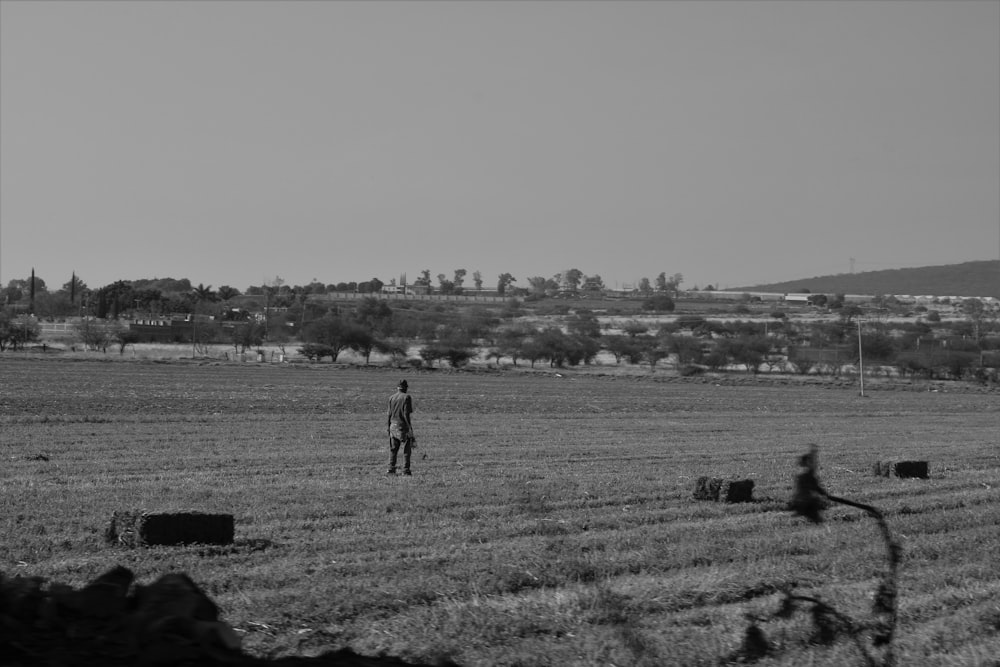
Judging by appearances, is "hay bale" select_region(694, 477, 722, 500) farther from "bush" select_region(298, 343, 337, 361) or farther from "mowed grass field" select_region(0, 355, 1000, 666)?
"bush" select_region(298, 343, 337, 361)

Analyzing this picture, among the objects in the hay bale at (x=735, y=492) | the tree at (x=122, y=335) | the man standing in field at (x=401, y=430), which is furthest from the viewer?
the tree at (x=122, y=335)

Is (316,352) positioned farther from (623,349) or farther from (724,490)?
(724,490)

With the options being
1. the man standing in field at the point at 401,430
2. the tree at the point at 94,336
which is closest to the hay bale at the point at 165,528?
the man standing in field at the point at 401,430

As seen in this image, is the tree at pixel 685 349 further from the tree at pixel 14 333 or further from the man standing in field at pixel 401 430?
the man standing in field at pixel 401 430

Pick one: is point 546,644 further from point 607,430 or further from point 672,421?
point 672,421

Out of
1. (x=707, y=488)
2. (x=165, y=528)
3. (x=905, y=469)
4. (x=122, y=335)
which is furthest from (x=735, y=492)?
(x=122, y=335)

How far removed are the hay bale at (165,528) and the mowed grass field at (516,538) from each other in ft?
0.79

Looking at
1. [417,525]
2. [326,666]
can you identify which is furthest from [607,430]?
[326,666]

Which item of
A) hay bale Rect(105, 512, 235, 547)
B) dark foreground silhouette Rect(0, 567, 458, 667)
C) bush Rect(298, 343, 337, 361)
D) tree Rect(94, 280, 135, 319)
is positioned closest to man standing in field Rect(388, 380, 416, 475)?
hay bale Rect(105, 512, 235, 547)

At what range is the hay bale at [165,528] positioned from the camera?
10.4 meters

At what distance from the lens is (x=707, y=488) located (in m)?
15.0

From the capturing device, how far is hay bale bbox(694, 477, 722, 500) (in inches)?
589

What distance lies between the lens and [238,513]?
12.8 meters

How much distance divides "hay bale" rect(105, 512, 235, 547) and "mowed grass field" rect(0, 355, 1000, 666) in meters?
0.24
